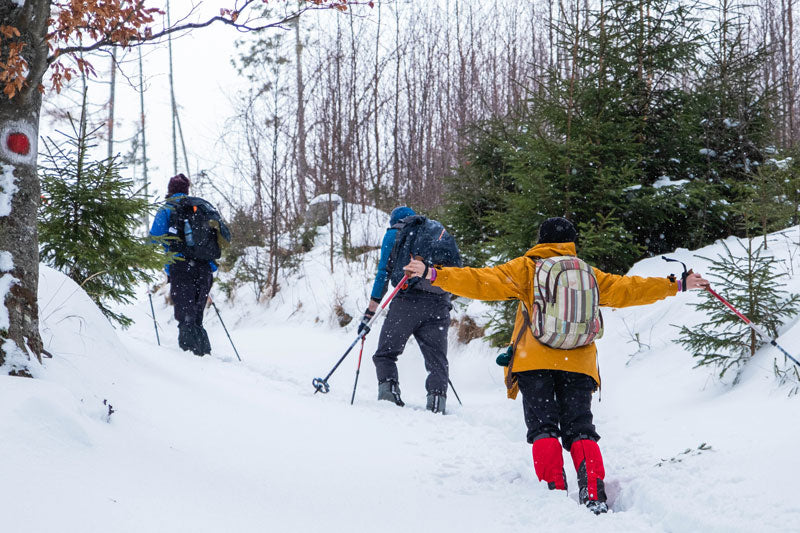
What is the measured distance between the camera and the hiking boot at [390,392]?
576 cm

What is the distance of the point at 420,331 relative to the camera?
19.2ft

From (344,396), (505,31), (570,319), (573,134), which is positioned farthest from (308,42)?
(570,319)

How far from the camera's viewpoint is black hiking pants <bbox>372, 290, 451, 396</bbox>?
575 cm

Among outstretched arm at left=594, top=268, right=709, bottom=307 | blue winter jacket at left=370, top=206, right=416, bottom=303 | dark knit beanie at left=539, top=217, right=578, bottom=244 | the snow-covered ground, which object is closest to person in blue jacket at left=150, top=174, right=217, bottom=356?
the snow-covered ground

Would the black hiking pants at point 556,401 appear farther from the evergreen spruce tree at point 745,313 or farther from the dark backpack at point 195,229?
the dark backpack at point 195,229

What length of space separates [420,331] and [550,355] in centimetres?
254

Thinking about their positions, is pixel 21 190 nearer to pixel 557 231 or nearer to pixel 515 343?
pixel 515 343

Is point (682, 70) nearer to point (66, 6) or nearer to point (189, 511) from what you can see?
point (66, 6)

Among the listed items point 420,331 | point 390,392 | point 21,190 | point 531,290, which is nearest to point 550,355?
point 531,290

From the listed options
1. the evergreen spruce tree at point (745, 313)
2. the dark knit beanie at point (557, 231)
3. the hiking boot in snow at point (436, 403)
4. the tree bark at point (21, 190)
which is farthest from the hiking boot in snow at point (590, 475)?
the tree bark at point (21, 190)

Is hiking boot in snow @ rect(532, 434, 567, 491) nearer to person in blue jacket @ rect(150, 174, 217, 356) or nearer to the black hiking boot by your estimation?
the black hiking boot

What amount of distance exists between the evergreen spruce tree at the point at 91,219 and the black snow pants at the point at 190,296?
157 cm

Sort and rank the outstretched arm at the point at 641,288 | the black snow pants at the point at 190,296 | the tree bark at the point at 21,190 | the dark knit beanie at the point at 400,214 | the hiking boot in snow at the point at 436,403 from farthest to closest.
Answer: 1. the black snow pants at the point at 190,296
2. the dark knit beanie at the point at 400,214
3. the hiking boot in snow at the point at 436,403
4. the outstretched arm at the point at 641,288
5. the tree bark at the point at 21,190

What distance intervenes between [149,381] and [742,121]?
8009 millimetres
